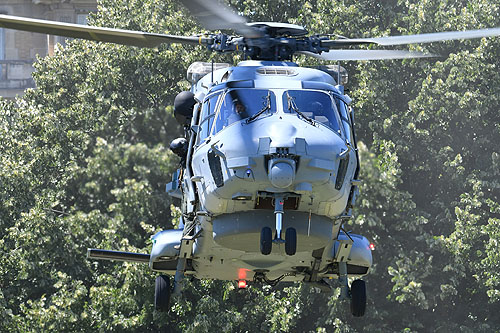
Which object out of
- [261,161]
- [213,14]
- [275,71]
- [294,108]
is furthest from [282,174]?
[275,71]

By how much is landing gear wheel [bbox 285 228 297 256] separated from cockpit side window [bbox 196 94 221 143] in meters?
2.00

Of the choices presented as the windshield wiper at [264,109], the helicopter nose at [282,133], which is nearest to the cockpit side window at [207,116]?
the windshield wiper at [264,109]

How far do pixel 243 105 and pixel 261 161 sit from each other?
4.51 feet

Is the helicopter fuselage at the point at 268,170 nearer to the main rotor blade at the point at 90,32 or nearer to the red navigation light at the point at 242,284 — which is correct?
the red navigation light at the point at 242,284

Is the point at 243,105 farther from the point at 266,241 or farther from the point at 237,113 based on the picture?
the point at 266,241

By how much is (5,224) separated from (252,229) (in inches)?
789

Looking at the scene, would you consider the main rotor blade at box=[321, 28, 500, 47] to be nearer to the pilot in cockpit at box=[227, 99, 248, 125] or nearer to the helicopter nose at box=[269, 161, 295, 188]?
the pilot in cockpit at box=[227, 99, 248, 125]

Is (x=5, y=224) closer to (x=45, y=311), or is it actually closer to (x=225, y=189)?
(x=45, y=311)

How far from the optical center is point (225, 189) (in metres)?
17.2

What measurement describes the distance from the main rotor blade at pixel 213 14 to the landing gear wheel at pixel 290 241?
9.25 ft

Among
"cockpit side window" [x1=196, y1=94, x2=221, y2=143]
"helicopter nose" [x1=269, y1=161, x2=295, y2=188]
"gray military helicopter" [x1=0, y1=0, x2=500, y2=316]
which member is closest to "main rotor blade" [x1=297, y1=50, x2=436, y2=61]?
"gray military helicopter" [x1=0, y1=0, x2=500, y2=316]

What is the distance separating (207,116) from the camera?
18422mm

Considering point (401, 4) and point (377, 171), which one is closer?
point (377, 171)

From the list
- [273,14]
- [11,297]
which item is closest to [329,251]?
[11,297]
